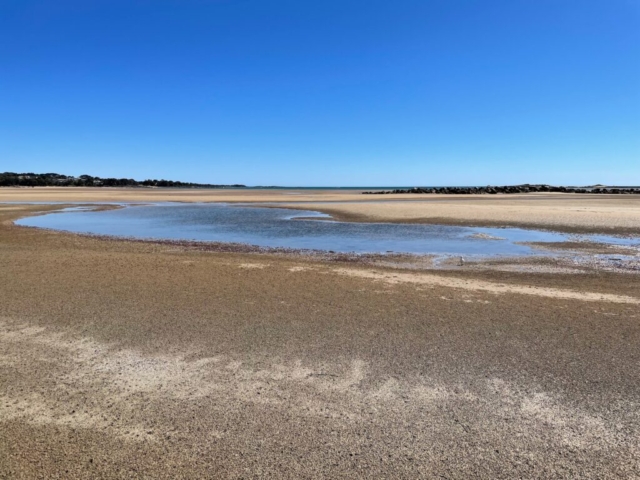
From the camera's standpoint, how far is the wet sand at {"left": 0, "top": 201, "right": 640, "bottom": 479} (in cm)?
373

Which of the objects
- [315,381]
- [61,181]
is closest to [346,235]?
[315,381]

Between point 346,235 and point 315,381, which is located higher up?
point 346,235

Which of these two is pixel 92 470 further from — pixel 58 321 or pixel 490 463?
pixel 58 321

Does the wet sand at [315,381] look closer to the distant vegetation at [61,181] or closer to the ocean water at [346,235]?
the ocean water at [346,235]

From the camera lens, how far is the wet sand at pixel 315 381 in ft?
12.2

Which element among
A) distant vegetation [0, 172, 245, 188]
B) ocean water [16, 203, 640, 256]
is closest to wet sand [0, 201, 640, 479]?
ocean water [16, 203, 640, 256]

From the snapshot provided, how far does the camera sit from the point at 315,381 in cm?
514

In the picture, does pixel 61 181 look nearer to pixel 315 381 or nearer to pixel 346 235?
pixel 346 235

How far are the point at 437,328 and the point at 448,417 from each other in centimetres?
271

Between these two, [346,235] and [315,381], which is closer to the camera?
[315,381]

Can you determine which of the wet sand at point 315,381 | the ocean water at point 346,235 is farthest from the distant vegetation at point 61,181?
the wet sand at point 315,381

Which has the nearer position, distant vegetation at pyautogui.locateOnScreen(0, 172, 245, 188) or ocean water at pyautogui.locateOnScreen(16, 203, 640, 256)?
ocean water at pyautogui.locateOnScreen(16, 203, 640, 256)

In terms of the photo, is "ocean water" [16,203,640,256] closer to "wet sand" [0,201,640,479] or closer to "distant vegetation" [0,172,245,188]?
"wet sand" [0,201,640,479]

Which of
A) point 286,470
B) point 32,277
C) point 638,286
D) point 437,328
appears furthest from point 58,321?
→ point 638,286
